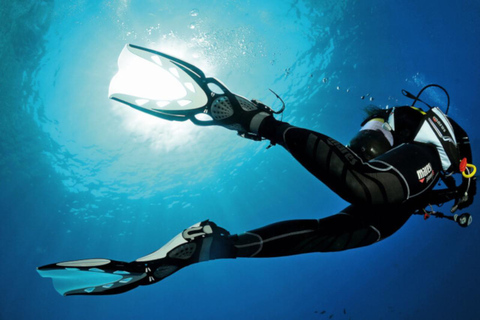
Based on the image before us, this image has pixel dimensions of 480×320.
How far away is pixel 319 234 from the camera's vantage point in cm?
249

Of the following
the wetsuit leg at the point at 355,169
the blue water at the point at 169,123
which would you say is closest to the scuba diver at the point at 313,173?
the wetsuit leg at the point at 355,169

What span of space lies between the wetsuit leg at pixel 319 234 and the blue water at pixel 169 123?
31.0 feet

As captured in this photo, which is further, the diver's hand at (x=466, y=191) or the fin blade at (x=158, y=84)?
the diver's hand at (x=466, y=191)

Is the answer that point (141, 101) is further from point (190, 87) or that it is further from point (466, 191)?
point (466, 191)

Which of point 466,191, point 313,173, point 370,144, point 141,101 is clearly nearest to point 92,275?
point 141,101

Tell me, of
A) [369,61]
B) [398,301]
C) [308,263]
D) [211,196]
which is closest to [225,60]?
[369,61]

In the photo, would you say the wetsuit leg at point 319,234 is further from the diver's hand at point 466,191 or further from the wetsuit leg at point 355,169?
the diver's hand at point 466,191

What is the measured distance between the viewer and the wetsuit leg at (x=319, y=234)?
2.25 m

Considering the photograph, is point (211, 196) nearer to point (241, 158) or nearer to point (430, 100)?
point (241, 158)

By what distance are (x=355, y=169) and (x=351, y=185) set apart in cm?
12

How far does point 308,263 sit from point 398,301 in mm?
18676

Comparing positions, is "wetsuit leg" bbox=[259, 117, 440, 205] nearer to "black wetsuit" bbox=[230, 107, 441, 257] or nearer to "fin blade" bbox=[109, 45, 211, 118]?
"black wetsuit" bbox=[230, 107, 441, 257]

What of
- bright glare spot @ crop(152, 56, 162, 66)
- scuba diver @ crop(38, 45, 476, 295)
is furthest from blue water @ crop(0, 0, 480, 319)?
scuba diver @ crop(38, 45, 476, 295)

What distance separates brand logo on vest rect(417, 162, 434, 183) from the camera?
6.66ft
